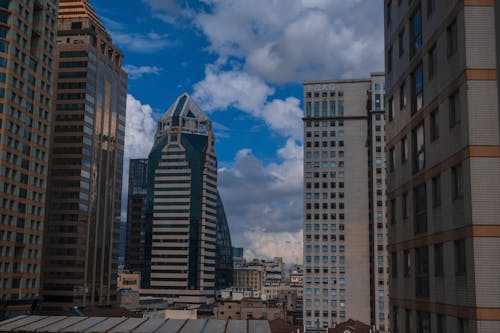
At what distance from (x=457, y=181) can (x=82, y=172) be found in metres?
126

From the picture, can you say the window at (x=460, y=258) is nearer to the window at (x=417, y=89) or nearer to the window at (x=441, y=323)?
the window at (x=441, y=323)

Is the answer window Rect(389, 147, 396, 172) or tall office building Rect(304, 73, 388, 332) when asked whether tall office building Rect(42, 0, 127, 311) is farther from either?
window Rect(389, 147, 396, 172)

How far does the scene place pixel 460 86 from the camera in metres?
22.9

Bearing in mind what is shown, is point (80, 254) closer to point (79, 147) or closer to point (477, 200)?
point (79, 147)

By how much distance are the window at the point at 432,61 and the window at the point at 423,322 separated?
10749 millimetres

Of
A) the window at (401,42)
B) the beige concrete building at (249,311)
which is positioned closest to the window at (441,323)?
the window at (401,42)

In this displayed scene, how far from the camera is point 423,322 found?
90.9 feet

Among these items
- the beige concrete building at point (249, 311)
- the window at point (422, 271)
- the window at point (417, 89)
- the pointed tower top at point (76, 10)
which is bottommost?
the beige concrete building at point (249, 311)

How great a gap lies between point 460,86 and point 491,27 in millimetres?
2392

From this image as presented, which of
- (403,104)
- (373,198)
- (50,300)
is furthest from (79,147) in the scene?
(403,104)

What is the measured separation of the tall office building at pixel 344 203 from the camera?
147000 mm

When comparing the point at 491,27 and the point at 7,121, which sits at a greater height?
the point at 7,121

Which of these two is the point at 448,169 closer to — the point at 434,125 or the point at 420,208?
the point at 434,125

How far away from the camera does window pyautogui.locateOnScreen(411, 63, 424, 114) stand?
28.8 metres
